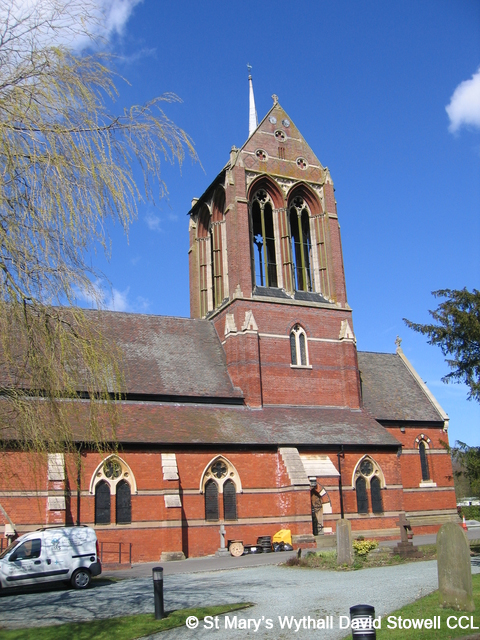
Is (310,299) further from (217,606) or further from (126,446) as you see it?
(217,606)

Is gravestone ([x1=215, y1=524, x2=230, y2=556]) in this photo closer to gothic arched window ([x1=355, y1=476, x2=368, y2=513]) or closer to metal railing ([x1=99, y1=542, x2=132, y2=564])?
metal railing ([x1=99, y1=542, x2=132, y2=564])

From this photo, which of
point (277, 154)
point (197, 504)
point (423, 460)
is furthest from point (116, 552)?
point (277, 154)

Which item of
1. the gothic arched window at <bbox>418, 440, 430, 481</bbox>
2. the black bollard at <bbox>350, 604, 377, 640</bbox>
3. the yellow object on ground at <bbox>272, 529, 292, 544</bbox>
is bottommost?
the yellow object on ground at <bbox>272, 529, 292, 544</bbox>

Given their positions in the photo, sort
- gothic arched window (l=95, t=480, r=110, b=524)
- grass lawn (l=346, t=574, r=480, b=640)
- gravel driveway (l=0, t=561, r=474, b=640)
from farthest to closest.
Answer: gothic arched window (l=95, t=480, r=110, b=524) < gravel driveway (l=0, t=561, r=474, b=640) < grass lawn (l=346, t=574, r=480, b=640)

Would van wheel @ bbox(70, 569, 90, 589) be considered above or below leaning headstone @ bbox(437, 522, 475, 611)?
below

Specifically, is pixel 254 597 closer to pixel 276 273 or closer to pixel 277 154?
pixel 276 273

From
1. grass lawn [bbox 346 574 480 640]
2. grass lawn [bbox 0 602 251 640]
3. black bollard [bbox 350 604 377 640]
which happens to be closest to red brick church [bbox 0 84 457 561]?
grass lawn [bbox 0 602 251 640]

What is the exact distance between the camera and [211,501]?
25906mm

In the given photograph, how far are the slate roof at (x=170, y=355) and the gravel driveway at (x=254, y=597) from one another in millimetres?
11514

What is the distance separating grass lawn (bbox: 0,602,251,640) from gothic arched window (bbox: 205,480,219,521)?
46.3 feet

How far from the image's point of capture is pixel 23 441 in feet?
31.7

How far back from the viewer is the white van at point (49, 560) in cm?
1616

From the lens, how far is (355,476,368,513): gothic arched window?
28.8m

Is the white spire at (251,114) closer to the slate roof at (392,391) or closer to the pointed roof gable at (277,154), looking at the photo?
the pointed roof gable at (277,154)
